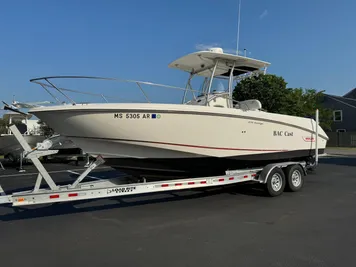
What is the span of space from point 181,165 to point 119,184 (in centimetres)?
133

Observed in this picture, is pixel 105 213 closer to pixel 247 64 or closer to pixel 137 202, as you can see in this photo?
pixel 137 202

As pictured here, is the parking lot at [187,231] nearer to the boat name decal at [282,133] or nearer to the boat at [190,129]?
the boat at [190,129]

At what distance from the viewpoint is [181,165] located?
6.13 m

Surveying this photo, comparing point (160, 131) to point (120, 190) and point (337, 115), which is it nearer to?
point (120, 190)

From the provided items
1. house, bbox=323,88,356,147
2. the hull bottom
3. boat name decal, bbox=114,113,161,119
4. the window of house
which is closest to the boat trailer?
the hull bottom

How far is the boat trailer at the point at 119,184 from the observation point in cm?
482

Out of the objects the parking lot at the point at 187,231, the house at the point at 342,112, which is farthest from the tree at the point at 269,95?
the parking lot at the point at 187,231

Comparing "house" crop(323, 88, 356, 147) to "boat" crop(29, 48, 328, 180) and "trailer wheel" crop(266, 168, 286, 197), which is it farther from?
"trailer wheel" crop(266, 168, 286, 197)

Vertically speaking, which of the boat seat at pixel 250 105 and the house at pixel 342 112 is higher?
the house at pixel 342 112

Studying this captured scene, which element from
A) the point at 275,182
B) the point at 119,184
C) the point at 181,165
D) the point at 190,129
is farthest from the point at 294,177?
the point at 119,184

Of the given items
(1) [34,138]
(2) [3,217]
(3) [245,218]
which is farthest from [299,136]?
(1) [34,138]

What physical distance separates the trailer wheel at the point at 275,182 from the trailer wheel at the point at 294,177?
20cm

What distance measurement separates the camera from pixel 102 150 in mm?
5711

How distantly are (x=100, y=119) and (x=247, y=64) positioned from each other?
12.8 ft
